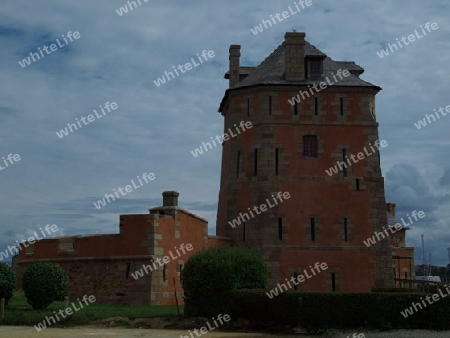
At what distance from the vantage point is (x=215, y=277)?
20844 millimetres

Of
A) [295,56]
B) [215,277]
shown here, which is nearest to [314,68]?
[295,56]

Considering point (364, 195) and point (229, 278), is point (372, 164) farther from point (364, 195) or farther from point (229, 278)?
point (229, 278)

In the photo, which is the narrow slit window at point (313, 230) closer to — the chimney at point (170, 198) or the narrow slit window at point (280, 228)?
the narrow slit window at point (280, 228)

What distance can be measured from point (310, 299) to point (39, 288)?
10067 mm

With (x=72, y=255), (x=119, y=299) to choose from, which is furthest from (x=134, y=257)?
(x=72, y=255)

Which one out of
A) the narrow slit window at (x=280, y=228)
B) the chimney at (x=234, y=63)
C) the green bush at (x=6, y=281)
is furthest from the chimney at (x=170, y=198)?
the chimney at (x=234, y=63)

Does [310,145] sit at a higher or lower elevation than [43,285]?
higher

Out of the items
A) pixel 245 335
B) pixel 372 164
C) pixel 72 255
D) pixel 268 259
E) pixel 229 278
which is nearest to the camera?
pixel 245 335

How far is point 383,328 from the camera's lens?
1847 cm

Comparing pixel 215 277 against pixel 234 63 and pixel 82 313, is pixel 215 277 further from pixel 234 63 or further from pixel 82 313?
pixel 234 63

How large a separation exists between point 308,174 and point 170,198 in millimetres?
8949

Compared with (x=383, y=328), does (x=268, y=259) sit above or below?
above

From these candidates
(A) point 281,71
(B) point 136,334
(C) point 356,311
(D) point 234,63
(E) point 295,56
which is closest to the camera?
(B) point 136,334

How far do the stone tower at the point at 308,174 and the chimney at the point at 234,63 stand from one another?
9.70 feet
